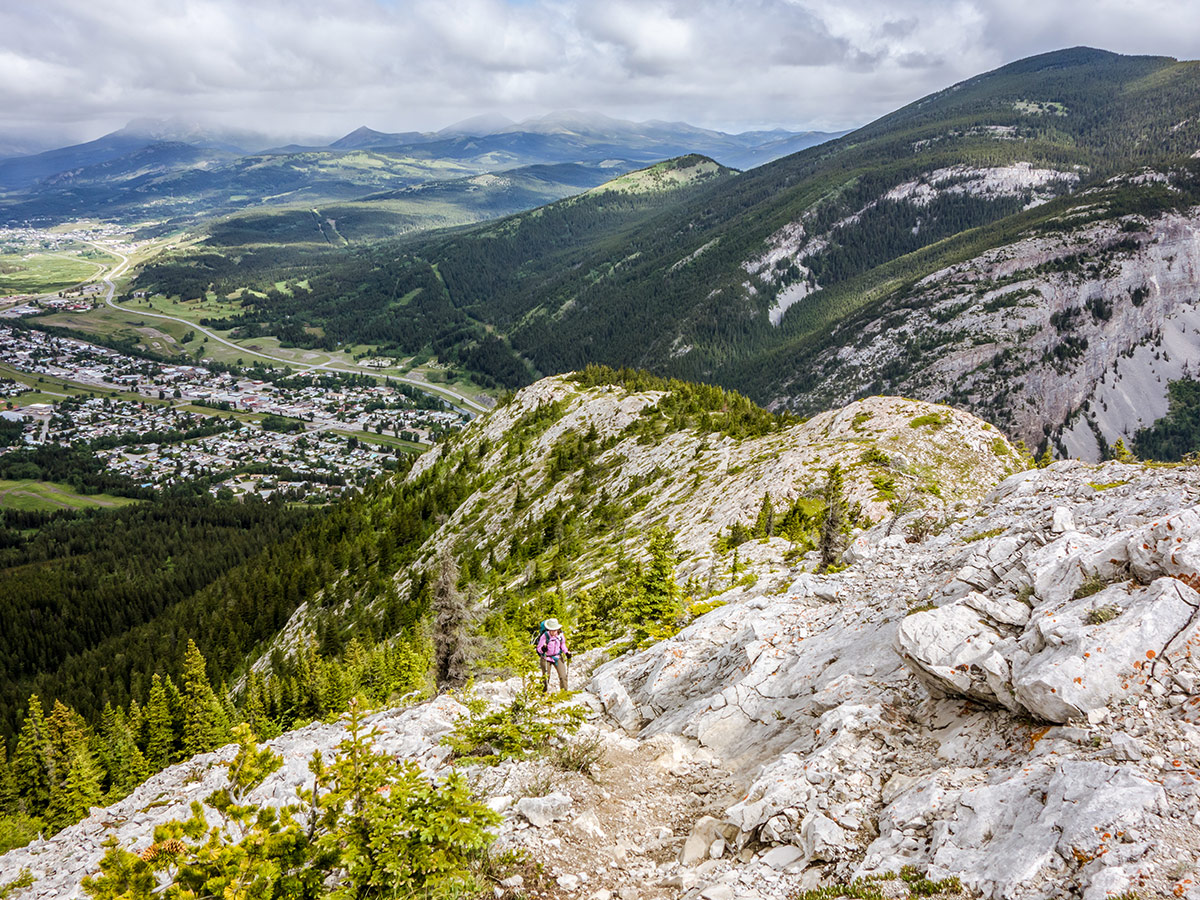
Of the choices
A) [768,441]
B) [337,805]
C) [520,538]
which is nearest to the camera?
[337,805]

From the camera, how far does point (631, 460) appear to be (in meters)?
83.1

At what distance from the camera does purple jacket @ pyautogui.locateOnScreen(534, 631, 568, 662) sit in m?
22.4

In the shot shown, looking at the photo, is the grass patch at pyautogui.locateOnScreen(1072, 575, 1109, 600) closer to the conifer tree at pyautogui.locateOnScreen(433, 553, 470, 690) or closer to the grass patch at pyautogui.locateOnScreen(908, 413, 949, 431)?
the conifer tree at pyautogui.locateOnScreen(433, 553, 470, 690)

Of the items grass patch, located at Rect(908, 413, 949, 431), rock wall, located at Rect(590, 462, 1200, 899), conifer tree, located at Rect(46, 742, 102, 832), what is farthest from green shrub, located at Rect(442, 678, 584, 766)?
conifer tree, located at Rect(46, 742, 102, 832)

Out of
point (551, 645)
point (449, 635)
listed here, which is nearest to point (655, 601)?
point (551, 645)

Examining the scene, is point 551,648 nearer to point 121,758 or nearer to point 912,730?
point 912,730

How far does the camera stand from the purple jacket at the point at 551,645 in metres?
22.4

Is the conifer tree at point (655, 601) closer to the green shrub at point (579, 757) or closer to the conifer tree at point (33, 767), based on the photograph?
the green shrub at point (579, 757)

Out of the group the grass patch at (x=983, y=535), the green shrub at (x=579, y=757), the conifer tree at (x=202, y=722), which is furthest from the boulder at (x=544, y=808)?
the conifer tree at (x=202, y=722)

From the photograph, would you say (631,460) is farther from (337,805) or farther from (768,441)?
(337,805)

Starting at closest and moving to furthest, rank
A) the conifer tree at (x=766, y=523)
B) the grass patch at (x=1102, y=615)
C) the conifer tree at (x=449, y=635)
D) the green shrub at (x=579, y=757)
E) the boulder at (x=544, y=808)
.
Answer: the grass patch at (x=1102, y=615)
the boulder at (x=544, y=808)
the green shrub at (x=579, y=757)
the conifer tree at (x=449, y=635)
the conifer tree at (x=766, y=523)

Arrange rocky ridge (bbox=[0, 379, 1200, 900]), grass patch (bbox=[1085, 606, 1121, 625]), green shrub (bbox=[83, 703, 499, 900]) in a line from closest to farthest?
rocky ridge (bbox=[0, 379, 1200, 900]) < green shrub (bbox=[83, 703, 499, 900]) < grass patch (bbox=[1085, 606, 1121, 625])

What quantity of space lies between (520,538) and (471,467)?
134 ft

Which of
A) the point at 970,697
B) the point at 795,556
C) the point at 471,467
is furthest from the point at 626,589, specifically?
the point at 471,467
